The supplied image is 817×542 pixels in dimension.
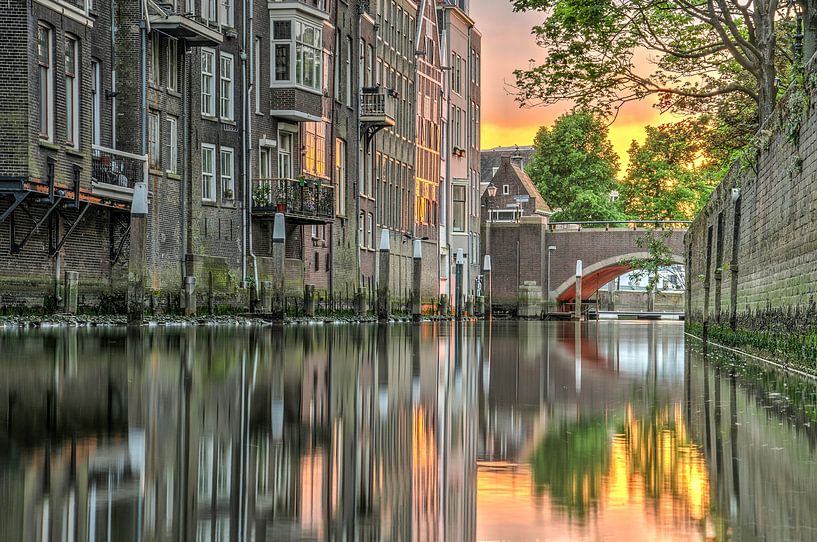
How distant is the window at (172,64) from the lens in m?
39.2

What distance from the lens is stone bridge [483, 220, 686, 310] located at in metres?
88.6

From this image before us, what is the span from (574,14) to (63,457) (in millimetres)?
23773

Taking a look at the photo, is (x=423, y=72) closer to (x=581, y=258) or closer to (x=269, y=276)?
(x=581, y=258)

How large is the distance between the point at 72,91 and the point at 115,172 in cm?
309

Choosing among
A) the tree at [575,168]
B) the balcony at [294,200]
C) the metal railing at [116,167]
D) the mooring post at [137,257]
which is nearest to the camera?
the mooring post at [137,257]

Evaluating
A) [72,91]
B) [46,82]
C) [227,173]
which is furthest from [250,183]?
[46,82]

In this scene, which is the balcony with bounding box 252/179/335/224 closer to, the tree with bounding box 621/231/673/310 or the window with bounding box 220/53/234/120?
the window with bounding box 220/53/234/120

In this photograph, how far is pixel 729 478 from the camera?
254 inches

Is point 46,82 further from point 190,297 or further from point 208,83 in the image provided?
point 208,83

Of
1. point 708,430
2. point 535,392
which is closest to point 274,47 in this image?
point 535,392

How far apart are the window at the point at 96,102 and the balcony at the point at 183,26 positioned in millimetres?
2841

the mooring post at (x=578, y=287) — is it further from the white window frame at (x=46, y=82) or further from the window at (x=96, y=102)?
the white window frame at (x=46, y=82)

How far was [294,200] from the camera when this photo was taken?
152 feet

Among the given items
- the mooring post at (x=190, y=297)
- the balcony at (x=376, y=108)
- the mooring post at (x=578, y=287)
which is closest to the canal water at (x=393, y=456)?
the mooring post at (x=190, y=297)
